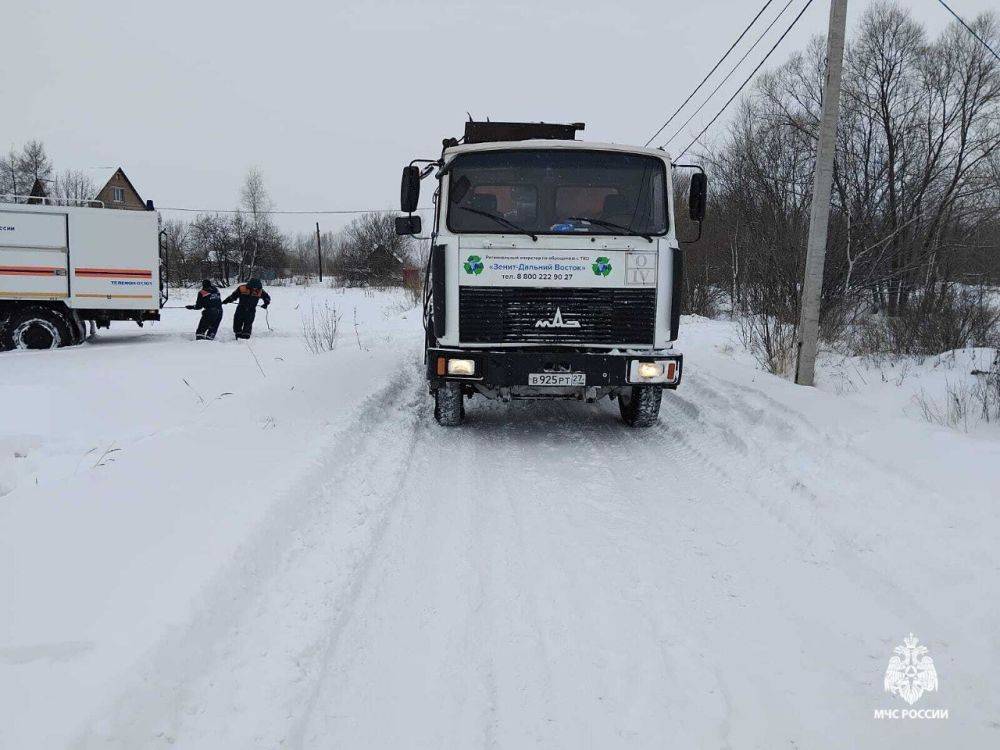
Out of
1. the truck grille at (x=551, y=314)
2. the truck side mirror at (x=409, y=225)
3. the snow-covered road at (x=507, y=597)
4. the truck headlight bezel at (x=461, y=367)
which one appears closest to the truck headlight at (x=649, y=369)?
the truck grille at (x=551, y=314)

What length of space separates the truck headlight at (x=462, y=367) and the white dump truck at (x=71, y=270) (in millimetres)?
11783

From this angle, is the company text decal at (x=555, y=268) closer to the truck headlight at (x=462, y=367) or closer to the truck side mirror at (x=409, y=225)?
the truck headlight at (x=462, y=367)

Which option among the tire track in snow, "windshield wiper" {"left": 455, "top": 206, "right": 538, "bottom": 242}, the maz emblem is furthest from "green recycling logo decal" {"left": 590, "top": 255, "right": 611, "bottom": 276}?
the tire track in snow

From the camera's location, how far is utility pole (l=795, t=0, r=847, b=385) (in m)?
7.93

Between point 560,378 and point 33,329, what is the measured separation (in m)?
13.2

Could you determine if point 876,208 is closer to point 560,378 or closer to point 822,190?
point 822,190

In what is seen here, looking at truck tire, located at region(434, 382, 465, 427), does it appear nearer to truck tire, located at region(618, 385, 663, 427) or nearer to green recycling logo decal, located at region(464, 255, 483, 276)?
green recycling logo decal, located at region(464, 255, 483, 276)

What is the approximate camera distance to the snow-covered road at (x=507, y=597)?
2.25 m

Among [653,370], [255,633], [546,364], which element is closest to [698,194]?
[653,370]

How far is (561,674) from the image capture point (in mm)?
2555

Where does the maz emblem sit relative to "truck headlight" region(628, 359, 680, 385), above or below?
above

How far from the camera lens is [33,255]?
14.0 meters

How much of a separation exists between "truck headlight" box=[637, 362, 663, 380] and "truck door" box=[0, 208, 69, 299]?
13.5 meters

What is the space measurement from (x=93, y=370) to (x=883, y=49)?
79.8 ft
